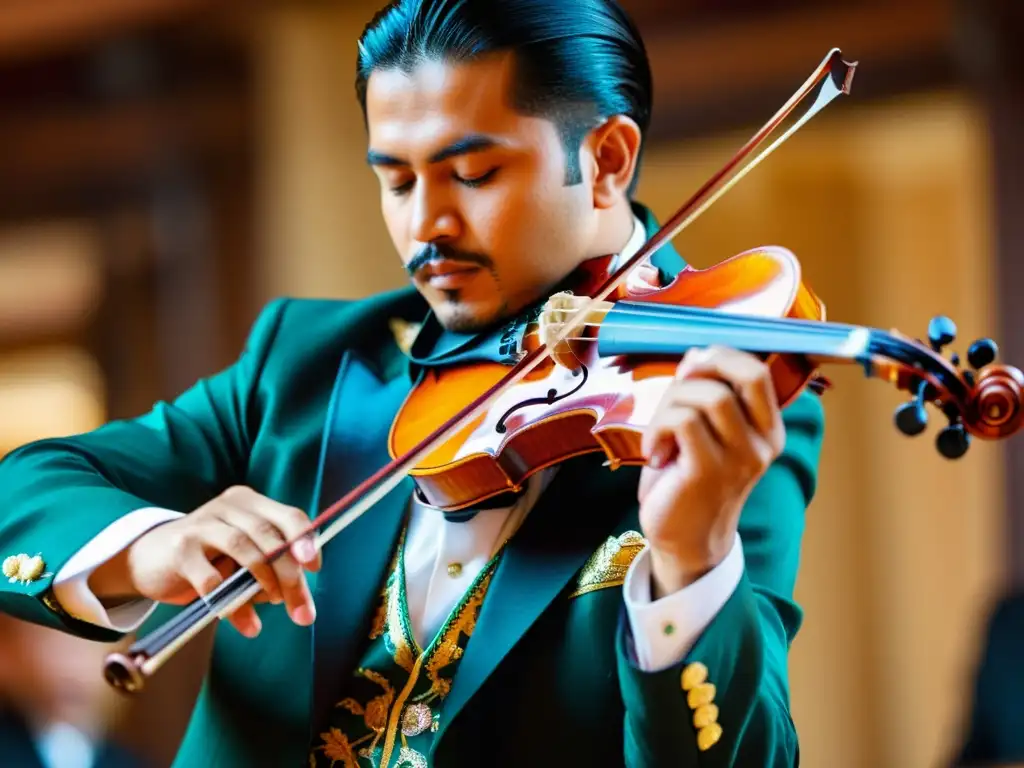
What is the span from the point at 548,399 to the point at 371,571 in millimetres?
143

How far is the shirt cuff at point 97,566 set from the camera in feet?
2.43

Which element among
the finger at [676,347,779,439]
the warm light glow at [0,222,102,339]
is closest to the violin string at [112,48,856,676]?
the finger at [676,347,779,439]

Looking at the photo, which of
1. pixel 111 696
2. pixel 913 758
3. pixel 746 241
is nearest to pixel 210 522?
pixel 111 696

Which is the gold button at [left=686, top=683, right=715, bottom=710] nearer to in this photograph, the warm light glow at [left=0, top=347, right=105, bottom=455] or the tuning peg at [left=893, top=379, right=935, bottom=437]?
the tuning peg at [left=893, top=379, right=935, bottom=437]

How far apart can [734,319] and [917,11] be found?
170 centimetres

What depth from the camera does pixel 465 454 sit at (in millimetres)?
719

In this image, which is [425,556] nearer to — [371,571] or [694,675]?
[371,571]

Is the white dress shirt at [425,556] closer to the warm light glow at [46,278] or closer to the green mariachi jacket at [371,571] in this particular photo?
the green mariachi jacket at [371,571]

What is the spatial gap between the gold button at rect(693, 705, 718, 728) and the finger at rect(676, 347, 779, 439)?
13 cm

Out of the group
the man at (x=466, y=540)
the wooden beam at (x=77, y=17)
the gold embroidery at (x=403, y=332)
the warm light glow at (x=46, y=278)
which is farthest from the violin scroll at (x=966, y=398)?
the warm light glow at (x=46, y=278)

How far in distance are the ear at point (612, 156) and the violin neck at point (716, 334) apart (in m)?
0.09

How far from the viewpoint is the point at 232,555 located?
663 mm

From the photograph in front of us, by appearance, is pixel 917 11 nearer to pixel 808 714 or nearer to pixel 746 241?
pixel 746 241

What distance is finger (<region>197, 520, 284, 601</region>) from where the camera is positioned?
2.17 ft
